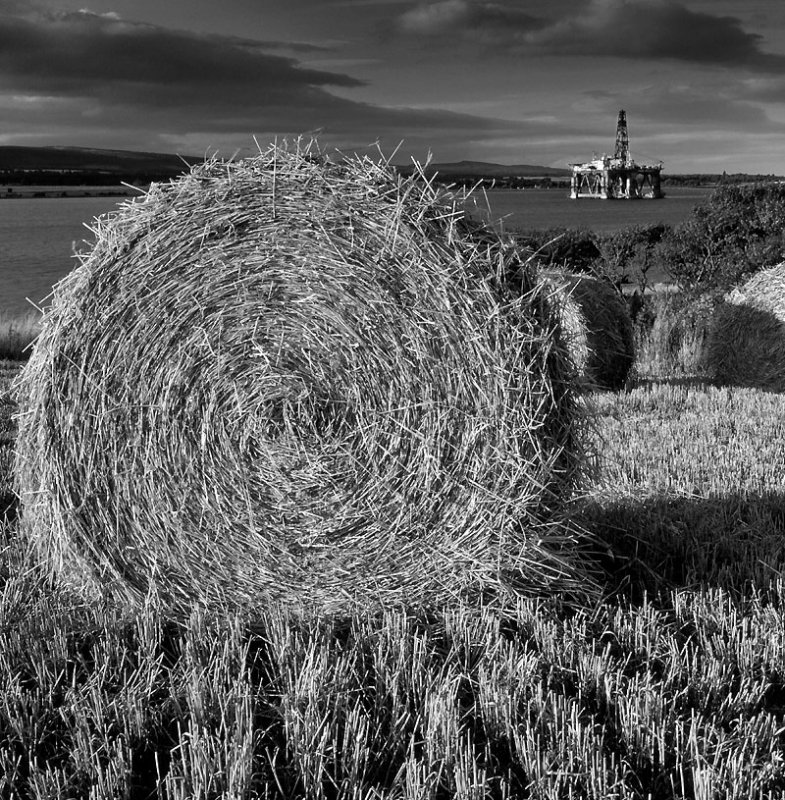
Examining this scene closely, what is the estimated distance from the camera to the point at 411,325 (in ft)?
13.8

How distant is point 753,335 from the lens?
44.8 ft

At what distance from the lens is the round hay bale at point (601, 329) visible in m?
13.3

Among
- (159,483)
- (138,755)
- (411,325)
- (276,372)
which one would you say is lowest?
(138,755)

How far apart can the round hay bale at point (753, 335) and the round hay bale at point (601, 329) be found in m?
1.36

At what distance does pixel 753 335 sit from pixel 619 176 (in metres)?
89.9

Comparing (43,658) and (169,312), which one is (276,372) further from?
(43,658)

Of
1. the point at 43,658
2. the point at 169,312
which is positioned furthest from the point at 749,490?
the point at 43,658

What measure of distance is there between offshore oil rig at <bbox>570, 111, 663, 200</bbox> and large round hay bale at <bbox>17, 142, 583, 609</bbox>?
3733 inches

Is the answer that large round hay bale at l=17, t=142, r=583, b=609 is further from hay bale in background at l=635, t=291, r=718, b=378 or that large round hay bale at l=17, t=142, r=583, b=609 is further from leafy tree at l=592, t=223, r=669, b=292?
leafy tree at l=592, t=223, r=669, b=292

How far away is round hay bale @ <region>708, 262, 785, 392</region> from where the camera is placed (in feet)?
43.9

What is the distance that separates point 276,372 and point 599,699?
2.06m

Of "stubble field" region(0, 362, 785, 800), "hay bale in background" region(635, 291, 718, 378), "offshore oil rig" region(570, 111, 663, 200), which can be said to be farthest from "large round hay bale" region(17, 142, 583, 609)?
"offshore oil rig" region(570, 111, 663, 200)

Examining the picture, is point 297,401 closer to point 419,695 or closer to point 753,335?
point 419,695

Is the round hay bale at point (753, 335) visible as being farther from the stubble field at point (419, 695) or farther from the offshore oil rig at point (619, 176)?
the offshore oil rig at point (619, 176)
